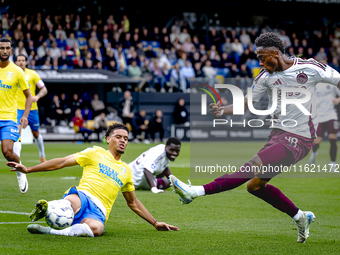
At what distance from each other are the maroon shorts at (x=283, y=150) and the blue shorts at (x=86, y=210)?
1.79 meters

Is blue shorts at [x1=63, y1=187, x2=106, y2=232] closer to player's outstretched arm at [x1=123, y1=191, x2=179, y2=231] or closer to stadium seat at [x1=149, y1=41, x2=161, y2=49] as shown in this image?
player's outstretched arm at [x1=123, y1=191, x2=179, y2=231]

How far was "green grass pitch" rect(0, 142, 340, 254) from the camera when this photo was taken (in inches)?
197

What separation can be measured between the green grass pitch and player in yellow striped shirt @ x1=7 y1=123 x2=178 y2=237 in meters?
0.12

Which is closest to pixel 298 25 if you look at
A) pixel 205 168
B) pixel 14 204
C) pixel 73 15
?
pixel 73 15

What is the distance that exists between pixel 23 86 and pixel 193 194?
4.39m

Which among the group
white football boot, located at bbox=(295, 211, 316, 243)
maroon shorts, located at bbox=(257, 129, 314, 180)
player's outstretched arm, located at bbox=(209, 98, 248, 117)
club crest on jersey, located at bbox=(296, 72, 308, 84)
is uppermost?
club crest on jersey, located at bbox=(296, 72, 308, 84)

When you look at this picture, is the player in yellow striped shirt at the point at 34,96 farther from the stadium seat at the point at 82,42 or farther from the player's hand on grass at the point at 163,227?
the stadium seat at the point at 82,42

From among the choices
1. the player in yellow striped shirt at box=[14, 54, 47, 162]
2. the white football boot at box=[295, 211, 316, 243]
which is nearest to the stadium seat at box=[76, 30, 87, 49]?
the player in yellow striped shirt at box=[14, 54, 47, 162]

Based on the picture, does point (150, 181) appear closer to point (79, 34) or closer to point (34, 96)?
point (34, 96)

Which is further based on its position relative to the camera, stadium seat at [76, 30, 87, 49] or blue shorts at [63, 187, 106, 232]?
stadium seat at [76, 30, 87, 49]

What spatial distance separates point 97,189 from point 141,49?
21.6 metres

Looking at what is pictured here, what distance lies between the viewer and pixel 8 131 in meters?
8.38

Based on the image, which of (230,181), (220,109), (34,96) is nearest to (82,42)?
(34,96)

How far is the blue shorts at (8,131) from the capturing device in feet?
27.4
